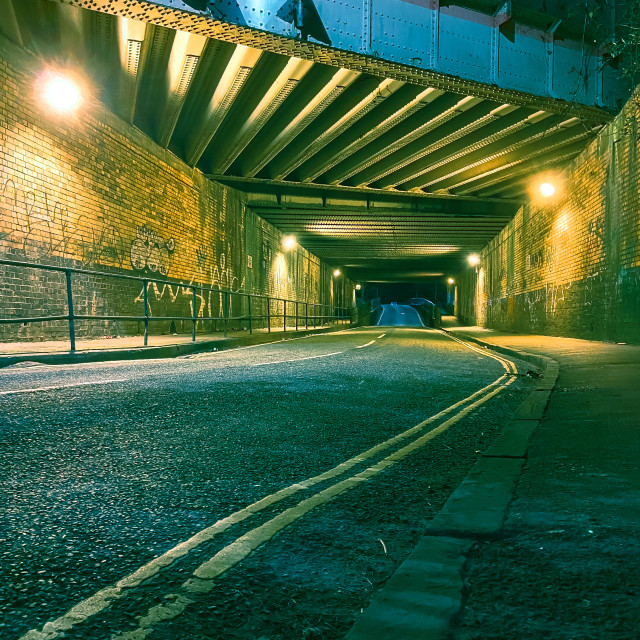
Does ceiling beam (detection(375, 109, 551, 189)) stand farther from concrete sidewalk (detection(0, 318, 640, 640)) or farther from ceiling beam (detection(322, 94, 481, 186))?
concrete sidewalk (detection(0, 318, 640, 640))

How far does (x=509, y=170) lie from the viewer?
17.2 meters

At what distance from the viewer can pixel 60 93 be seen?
10.4 metres

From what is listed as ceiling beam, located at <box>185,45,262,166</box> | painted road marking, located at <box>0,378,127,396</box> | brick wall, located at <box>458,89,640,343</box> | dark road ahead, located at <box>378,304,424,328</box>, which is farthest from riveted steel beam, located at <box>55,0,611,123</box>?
Result: dark road ahead, located at <box>378,304,424,328</box>

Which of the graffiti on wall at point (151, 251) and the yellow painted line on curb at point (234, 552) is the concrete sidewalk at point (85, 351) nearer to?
the graffiti on wall at point (151, 251)

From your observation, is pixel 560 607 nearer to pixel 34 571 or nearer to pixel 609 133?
pixel 34 571

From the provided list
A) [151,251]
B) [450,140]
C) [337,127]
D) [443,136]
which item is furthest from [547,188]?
[151,251]

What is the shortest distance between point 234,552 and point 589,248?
536 inches

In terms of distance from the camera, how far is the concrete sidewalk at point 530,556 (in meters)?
1.41

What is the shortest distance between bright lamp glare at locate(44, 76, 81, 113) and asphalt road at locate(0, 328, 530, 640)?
691 centimetres

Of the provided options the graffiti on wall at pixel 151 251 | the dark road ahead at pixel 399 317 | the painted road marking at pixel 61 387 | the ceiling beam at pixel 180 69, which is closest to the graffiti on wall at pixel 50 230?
the graffiti on wall at pixel 151 251

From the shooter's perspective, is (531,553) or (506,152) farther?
(506,152)

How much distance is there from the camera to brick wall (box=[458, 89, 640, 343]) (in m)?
11.1

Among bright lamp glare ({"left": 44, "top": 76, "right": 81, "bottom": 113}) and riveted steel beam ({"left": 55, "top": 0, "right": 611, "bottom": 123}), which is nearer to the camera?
riveted steel beam ({"left": 55, "top": 0, "right": 611, "bottom": 123})

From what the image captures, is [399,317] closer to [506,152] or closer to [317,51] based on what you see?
[506,152]
